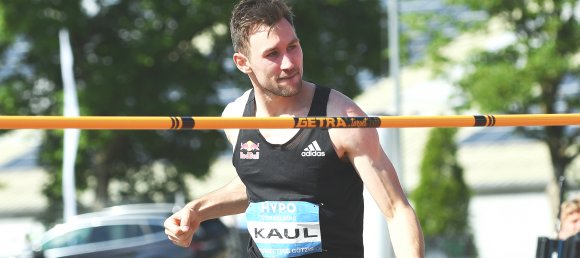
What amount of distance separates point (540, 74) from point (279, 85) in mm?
21280

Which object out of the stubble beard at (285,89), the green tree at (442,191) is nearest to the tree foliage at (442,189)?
the green tree at (442,191)

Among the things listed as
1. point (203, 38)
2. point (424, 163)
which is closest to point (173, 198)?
point (203, 38)

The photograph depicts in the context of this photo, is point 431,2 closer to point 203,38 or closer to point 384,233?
point 203,38

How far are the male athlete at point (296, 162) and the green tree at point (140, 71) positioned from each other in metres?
21.1

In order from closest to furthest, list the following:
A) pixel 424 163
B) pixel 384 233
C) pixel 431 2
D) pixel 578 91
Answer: pixel 384 233
pixel 578 91
pixel 424 163
pixel 431 2

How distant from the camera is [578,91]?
88.4 ft

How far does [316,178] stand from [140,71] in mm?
22449

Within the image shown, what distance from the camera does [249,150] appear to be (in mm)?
4504

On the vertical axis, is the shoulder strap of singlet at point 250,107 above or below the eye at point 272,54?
below

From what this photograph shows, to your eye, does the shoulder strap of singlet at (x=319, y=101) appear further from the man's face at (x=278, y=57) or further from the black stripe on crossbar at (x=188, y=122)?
the black stripe on crossbar at (x=188, y=122)

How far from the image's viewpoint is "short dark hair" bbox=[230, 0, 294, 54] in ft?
14.4

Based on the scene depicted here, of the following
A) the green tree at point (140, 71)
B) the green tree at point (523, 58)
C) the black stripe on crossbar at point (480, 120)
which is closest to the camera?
the black stripe on crossbar at point (480, 120)

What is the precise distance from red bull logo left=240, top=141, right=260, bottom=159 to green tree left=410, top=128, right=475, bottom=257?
23.6 m

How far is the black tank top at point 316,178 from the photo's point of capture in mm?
4332
